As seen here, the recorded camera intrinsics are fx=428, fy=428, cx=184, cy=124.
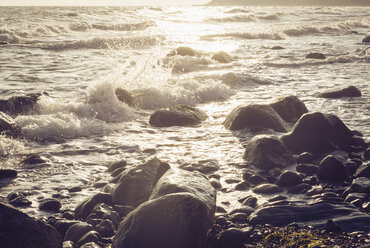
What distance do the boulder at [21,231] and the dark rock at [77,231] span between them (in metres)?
0.39

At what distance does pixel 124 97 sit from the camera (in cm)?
866

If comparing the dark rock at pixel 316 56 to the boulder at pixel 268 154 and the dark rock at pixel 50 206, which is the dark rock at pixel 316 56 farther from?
the dark rock at pixel 50 206

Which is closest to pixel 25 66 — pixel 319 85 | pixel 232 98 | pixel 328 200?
pixel 232 98

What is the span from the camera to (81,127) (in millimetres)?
6879

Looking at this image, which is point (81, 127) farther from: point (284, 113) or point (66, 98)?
point (284, 113)

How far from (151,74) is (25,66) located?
6452 millimetres

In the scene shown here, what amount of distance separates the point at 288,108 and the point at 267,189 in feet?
10.4

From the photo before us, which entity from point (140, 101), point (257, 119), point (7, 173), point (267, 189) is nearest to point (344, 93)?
point (257, 119)

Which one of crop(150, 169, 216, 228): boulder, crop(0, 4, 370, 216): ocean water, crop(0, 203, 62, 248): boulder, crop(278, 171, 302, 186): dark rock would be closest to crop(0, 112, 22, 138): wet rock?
crop(0, 4, 370, 216): ocean water

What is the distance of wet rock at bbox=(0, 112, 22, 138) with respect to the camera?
6.23m

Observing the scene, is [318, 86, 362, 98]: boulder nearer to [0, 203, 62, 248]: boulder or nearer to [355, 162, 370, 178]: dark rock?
[355, 162, 370, 178]: dark rock

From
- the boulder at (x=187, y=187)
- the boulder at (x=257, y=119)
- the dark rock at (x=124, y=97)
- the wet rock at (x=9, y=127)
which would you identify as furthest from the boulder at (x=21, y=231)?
the dark rock at (x=124, y=97)

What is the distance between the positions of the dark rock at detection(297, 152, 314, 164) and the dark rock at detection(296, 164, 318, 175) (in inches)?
9.3

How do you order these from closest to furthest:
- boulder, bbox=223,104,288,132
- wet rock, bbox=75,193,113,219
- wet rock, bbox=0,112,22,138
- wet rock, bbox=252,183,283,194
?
A: wet rock, bbox=75,193,113,219 < wet rock, bbox=252,183,283,194 < wet rock, bbox=0,112,22,138 < boulder, bbox=223,104,288,132
